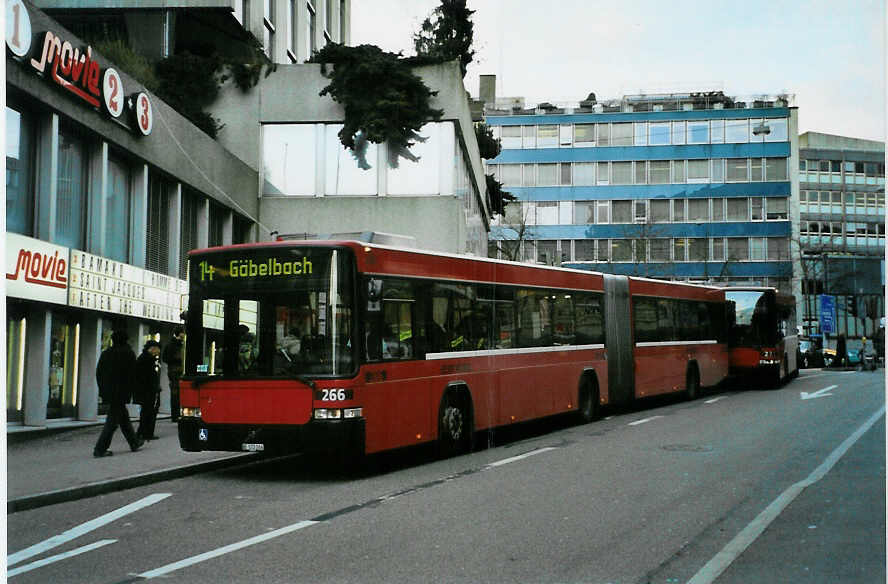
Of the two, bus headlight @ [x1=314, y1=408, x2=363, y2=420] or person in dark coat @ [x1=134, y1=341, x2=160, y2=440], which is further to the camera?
person in dark coat @ [x1=134, y1=341, x2=160, y2=440]

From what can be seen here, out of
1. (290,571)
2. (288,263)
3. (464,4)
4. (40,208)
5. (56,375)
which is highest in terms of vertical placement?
(464,4)

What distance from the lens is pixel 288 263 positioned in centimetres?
1152

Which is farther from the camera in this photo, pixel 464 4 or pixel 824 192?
pixel 464 4

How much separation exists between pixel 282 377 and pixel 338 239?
1695 mm

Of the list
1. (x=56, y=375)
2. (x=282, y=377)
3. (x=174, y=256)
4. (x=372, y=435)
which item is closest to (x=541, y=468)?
(x=372, y=435)

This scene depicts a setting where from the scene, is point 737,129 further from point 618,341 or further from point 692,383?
point 618,341

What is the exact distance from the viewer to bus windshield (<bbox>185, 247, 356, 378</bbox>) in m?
11.4

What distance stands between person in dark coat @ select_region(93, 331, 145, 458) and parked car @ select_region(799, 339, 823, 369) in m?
14.1

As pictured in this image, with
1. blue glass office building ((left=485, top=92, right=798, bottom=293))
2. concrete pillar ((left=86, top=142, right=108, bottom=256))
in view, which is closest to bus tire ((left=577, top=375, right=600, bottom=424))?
concrete pillar ((left=86, top=142, right=108, bottom=256))

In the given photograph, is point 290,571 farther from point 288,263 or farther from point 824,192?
point 824,192

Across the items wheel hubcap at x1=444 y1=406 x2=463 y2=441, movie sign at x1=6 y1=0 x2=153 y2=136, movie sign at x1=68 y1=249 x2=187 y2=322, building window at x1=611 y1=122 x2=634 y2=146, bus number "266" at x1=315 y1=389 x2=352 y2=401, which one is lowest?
wheel hubcap at x1=444 y1=406 x2=463 y2=441

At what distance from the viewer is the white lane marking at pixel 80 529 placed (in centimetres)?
784

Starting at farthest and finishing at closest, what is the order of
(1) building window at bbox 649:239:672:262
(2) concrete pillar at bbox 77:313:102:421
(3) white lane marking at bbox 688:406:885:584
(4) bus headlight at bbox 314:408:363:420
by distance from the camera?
(1) building window at bbox 649:239:672:262 → (2) concrete pillar at bbox 77:313:102:421 → (4) bus headlight at bbox 314:408:363:420 → (3) white lane marking at bbox 688:406:885:584

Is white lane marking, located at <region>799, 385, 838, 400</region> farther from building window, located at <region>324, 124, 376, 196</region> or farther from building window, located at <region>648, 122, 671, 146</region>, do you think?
building window, located at <region>648, 122, 671, 146</region>
